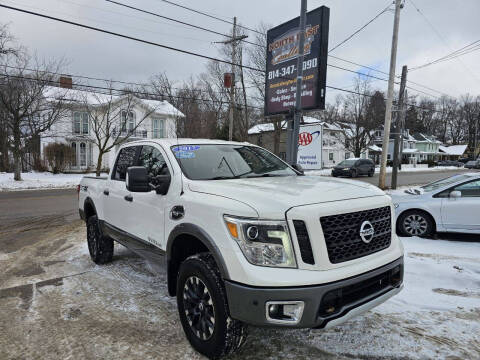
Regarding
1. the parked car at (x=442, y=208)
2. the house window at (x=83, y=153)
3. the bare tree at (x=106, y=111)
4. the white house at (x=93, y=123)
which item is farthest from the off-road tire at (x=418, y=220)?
the house window at (x=83, y=153)

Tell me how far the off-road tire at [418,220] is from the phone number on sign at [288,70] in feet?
16.0

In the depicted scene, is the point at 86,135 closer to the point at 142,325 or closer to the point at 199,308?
the point at 142,325

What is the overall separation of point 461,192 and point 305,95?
4984 mm

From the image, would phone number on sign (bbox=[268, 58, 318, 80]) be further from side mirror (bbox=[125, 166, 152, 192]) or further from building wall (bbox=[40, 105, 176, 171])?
building wall (bbox=[40, 105, 176, 171])

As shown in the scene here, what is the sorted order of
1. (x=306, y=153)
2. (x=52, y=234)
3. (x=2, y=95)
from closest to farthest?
(x=52, y=234) → (x=306, y=153) → (x=2, y=95)

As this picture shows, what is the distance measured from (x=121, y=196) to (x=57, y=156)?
91.1 ft

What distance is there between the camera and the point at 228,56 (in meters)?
33.0

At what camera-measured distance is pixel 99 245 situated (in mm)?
5141

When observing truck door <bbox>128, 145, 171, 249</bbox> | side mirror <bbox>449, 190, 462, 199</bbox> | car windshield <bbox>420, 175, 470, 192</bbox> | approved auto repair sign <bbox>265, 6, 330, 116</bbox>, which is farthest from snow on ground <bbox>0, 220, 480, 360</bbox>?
approved auto repair sign <bbox>265, 6, 330, 116</bbox>

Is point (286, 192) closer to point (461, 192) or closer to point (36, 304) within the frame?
point (36, 304)

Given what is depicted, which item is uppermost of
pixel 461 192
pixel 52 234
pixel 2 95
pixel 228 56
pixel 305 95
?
pixel 228 56

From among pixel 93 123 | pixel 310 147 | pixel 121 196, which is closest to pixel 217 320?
pixel 121 196

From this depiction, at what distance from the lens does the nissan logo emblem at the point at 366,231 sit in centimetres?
265

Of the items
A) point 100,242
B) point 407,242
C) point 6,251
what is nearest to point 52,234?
point 6,251
